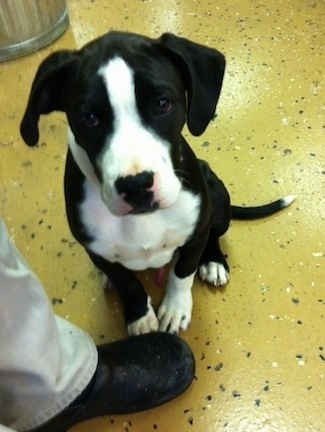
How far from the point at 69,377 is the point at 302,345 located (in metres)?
0.64

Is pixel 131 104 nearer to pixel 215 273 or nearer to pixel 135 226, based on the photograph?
pixel 135 226

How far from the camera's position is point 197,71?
1222mm

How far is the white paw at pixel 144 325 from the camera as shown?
1649 millimetres

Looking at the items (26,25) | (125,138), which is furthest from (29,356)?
(26,25)

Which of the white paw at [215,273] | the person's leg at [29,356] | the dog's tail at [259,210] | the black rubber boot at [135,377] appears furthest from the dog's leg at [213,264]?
the person's leg at [29,356]

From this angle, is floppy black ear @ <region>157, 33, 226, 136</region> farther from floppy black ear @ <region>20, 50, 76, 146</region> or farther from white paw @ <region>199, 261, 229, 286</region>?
white paw @ <region>199, 261, 229, 286</region>

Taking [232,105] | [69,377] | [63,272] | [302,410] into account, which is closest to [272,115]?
[232,105]

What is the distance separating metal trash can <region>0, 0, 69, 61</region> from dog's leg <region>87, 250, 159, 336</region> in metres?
1.41

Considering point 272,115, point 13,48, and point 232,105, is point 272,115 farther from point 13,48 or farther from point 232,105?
point 13,48

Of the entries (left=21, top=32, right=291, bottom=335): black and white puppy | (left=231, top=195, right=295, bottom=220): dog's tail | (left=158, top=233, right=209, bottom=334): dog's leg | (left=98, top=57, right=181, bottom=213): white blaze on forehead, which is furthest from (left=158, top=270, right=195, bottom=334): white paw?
(left=98, top=57, right=181, bottom=213): white blaze on forehead

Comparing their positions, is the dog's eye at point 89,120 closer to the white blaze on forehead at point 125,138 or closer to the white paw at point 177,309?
the white blaze on forehead at point 125,138

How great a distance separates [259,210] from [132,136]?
85 centimetres

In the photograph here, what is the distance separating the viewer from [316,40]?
2.52 meters

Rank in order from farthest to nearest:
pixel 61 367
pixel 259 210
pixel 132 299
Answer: pixel 259 210, pixel 132 299, pixel 61 367
